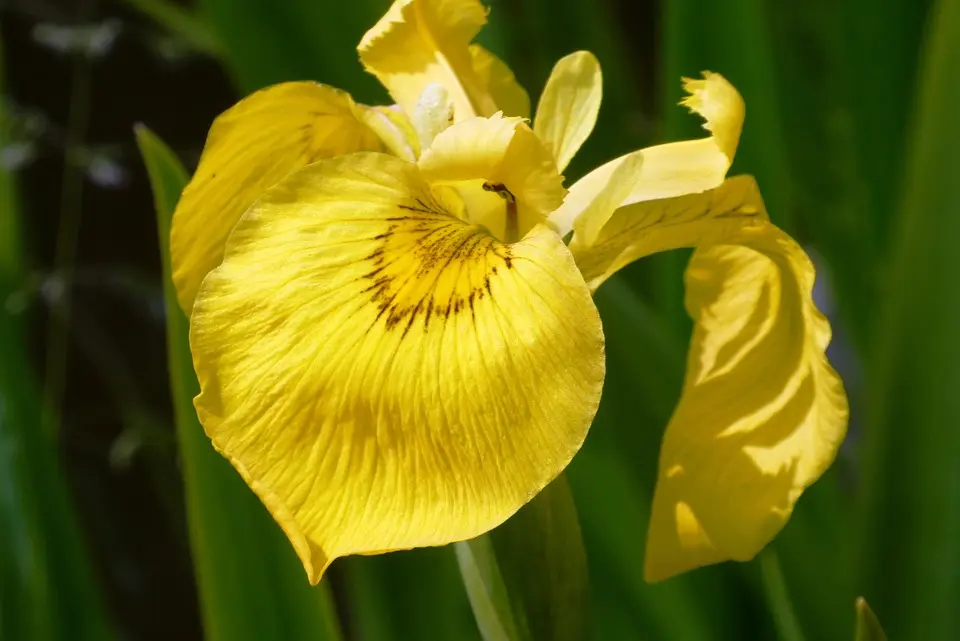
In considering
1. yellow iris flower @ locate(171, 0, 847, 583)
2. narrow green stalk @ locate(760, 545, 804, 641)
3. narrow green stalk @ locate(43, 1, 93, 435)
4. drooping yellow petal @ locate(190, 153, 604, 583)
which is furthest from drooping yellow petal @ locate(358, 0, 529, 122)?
narrow green stalk @ locate(43, 1, 93, 435)

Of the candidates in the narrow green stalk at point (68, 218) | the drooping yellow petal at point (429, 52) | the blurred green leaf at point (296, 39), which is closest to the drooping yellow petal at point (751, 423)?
the drooping yellow petal at point (429, 52)

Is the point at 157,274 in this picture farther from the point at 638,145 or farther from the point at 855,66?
the point at 855,66

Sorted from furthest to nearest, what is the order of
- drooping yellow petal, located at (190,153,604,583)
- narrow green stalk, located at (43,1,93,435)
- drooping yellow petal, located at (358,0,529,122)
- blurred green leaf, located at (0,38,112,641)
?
1. narrow green stalk, located at (43,1,93,435)
2. blurred green leaf, located at (0,38,112,641)
3. drooping yellow petal, located at (358,0,529,122)
4. drooping yellow petal, located at (190,153,604,583)

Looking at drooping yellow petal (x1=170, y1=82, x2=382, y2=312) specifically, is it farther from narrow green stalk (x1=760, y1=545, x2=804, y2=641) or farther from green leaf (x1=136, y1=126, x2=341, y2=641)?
narrow green stalk (x1=760, y1=545, x2=804, y2=641)

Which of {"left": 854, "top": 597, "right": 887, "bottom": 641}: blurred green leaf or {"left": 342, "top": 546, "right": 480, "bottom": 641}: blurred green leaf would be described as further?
{"left": 342, "top": 546, "right": 480, "bottom": 641}: blurred green leaf

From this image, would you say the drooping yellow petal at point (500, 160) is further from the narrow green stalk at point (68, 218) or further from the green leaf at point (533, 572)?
the narrow green stalk at point (68, 218)

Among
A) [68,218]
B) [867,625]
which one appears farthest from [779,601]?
[68,218]
